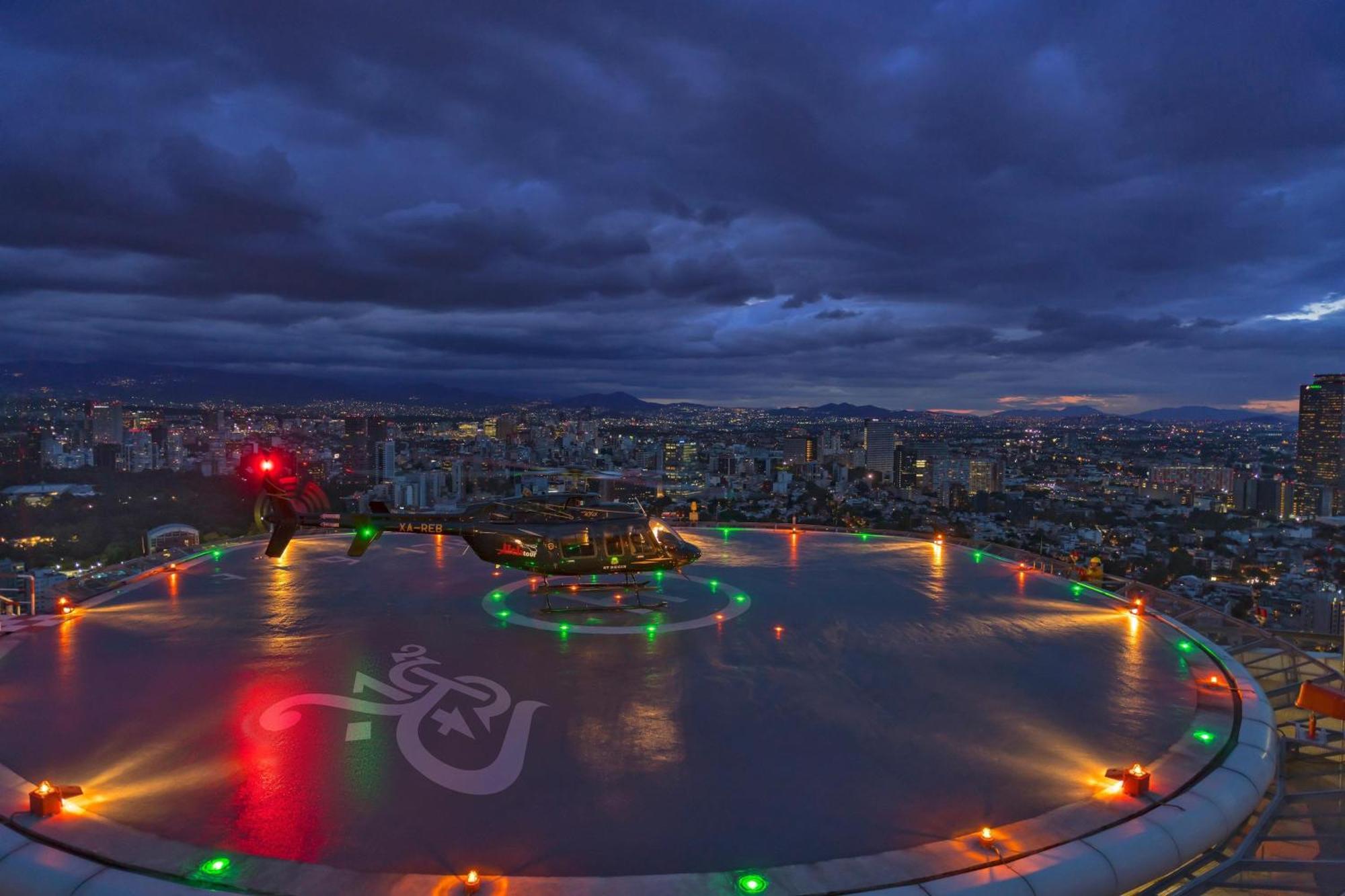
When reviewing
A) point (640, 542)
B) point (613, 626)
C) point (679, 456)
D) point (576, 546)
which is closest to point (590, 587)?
point (576, 546)

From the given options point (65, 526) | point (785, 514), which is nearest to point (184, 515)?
point (65, 526)

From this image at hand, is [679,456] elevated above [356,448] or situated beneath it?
situated beneath

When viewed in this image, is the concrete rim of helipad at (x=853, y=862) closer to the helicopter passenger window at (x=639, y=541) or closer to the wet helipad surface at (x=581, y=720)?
the wet helipad surface at (x=581, y=720)

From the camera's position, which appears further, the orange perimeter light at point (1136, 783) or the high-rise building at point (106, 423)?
the high-rise building at point (106, 423)

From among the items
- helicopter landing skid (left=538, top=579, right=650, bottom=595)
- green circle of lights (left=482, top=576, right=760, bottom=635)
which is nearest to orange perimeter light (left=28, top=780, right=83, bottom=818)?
green circle of lights (left=482, top=576, right=760, bottom=635)

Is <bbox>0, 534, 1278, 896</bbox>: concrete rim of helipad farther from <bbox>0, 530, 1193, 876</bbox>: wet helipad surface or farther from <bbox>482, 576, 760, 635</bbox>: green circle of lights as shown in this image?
<bbox>482, 576, 760, 635</bbox>: green circle of lights

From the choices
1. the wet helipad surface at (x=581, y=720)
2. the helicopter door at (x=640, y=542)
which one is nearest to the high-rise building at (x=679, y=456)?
the helicopter door at (x=640, y=542)

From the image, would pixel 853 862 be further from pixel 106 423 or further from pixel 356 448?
pixel 106 423
